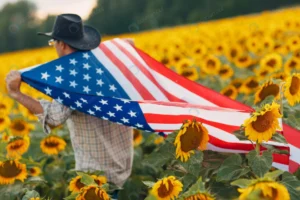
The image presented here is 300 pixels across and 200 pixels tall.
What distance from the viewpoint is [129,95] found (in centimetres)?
374

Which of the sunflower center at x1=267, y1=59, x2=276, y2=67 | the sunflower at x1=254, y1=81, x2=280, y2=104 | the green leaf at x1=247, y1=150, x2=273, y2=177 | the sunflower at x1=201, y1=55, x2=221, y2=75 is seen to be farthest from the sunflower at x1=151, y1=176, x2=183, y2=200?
the sunflower at x1=201, y1=55, x2=221, y2=75

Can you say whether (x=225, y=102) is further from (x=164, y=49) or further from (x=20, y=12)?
(x=20, y=12)

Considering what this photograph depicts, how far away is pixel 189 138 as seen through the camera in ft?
9.71

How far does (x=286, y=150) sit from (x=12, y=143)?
1.82m

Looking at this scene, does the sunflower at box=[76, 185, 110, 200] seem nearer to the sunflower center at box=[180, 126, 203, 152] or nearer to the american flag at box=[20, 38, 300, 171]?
the sunflower center at box=[180, 126, 203, 152]

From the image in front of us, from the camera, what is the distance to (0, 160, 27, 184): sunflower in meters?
3.53

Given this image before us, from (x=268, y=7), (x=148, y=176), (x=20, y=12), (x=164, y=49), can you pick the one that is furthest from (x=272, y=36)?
(x=20, y=12)

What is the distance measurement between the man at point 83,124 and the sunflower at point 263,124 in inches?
45.2

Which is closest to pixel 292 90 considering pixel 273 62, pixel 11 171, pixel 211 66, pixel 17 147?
pixel 11 171

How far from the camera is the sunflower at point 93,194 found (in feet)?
8.96

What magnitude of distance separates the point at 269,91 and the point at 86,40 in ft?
3.92

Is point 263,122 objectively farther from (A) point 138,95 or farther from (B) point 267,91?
(A) point 138,95

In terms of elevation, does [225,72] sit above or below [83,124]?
above

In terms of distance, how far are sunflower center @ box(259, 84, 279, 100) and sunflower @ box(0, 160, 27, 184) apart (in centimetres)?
156
